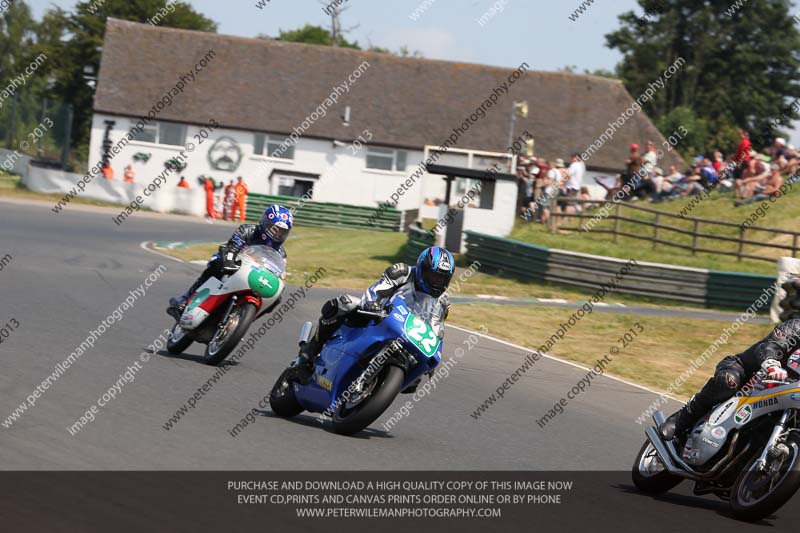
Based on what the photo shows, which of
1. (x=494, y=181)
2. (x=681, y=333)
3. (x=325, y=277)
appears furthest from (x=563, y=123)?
(x=681, y=333)

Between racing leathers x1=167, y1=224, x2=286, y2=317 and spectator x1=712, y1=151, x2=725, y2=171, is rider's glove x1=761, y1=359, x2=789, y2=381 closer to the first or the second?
racing leathers x1=167, y1=224, x2=286, y2=317

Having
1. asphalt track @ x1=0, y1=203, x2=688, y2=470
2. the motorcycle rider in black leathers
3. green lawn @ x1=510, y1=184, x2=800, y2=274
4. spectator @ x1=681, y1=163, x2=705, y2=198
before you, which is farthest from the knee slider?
spectator @ x1=681, y1=163, x2=705, y2=198

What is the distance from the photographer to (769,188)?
2855 cm

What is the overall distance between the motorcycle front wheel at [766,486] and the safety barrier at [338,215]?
117ft

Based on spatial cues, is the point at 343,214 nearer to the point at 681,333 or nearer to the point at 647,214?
the point at 647,214

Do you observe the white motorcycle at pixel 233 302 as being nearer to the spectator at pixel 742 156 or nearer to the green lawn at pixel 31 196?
the spectator at pixel 742 156

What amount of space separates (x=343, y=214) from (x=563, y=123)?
15.1m

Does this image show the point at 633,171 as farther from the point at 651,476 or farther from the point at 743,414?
the point at 743,414

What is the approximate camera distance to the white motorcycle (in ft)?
37.5

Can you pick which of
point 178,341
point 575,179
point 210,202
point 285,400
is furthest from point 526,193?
point 285,400

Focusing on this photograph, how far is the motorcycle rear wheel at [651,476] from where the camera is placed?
26.8 feet

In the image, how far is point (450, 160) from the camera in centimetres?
5081

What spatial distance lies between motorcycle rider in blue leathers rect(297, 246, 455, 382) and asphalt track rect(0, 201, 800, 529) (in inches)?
36.2

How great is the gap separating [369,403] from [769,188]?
73.1 ft
